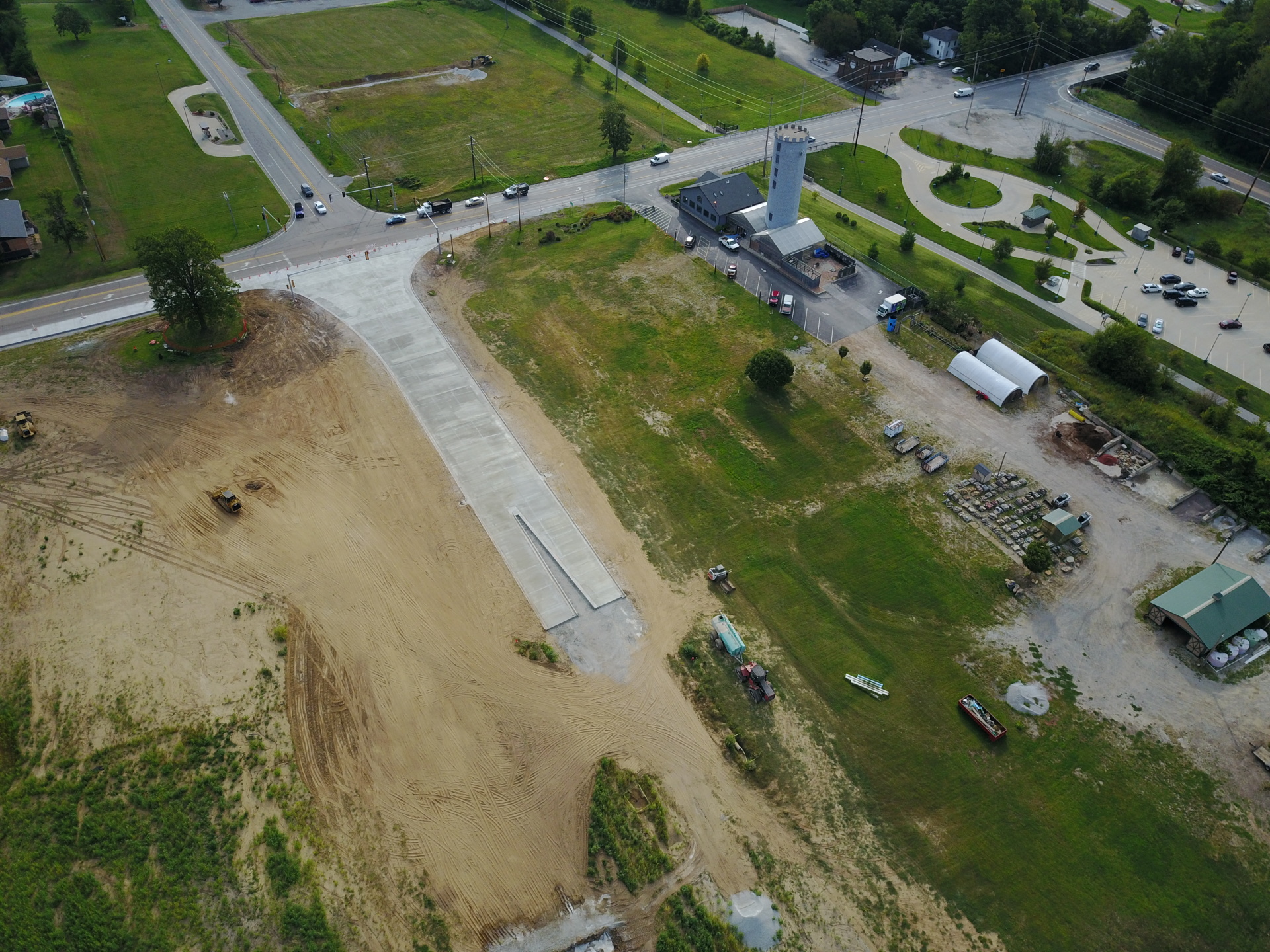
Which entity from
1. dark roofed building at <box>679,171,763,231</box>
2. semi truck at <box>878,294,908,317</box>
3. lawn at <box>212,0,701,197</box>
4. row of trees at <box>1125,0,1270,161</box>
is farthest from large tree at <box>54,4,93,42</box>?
row of trees at <box>1125,0,1270,161</box>

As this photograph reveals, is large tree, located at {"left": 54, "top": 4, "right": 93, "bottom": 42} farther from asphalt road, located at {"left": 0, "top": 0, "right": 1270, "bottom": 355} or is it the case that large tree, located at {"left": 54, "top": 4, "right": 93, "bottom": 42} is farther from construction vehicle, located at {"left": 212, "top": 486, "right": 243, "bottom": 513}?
construction vehicle, located at {"left": 212, "top": 486, "right": 243, "bottom": 513}

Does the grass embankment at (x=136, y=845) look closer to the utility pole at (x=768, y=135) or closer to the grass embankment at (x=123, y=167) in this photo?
the grass embankment at (x=123, y=167)

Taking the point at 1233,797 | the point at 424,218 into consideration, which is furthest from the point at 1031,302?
the point at 424,218

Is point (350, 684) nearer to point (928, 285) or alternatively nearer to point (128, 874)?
point (128, 874)

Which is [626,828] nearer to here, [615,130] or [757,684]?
[757,684]

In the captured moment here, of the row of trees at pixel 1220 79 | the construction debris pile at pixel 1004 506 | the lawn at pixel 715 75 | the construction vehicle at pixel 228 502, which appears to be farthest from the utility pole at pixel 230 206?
the row of trees at pixel 1220 79

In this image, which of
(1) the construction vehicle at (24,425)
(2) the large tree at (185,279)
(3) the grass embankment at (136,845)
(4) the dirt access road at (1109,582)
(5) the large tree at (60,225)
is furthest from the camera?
A: (5) the large tree at (60,225)

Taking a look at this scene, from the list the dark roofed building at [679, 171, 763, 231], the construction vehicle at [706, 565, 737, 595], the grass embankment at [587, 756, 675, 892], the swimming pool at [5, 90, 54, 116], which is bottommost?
the grass embankment at [587, 756, 675, 892]
